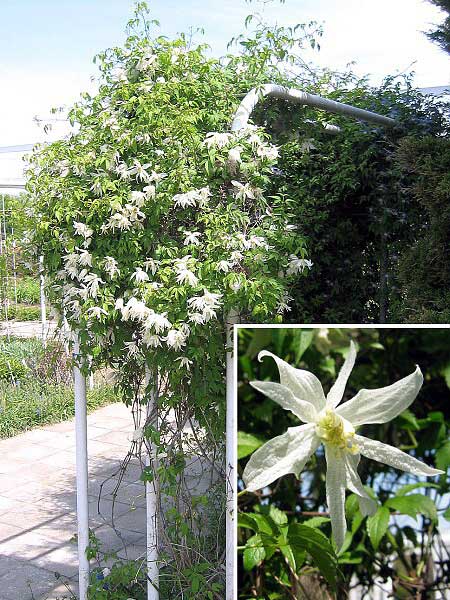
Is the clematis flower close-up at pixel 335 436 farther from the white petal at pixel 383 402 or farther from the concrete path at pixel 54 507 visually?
the concrete path at pixel 54 507

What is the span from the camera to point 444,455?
0.82 m

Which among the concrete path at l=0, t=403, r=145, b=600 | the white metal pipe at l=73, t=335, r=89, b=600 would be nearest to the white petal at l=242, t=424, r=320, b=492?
the white metal pipe at l=73, t=335, r=89, b=600

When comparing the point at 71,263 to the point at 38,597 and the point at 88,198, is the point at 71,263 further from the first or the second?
the point at 38,597

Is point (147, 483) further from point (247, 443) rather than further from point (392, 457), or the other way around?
point (392, 457)

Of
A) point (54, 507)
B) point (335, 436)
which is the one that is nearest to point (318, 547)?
point (335, 436)

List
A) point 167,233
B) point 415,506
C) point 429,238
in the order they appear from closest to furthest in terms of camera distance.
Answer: point 415,506, point 167,233, point 429,238

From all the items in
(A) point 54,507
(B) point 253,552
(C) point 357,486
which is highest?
(C) point 357,486

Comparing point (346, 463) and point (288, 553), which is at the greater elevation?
point (346, 463)

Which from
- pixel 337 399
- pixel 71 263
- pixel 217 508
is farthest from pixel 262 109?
pixel 337 399

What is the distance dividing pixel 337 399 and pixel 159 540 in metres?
2.05

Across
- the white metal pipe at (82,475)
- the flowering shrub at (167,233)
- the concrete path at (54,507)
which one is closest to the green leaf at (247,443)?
the flowering shrub at (167,233)

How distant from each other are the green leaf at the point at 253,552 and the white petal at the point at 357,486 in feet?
0.46

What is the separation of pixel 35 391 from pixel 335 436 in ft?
18.5

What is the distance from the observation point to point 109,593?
9.22 feet
